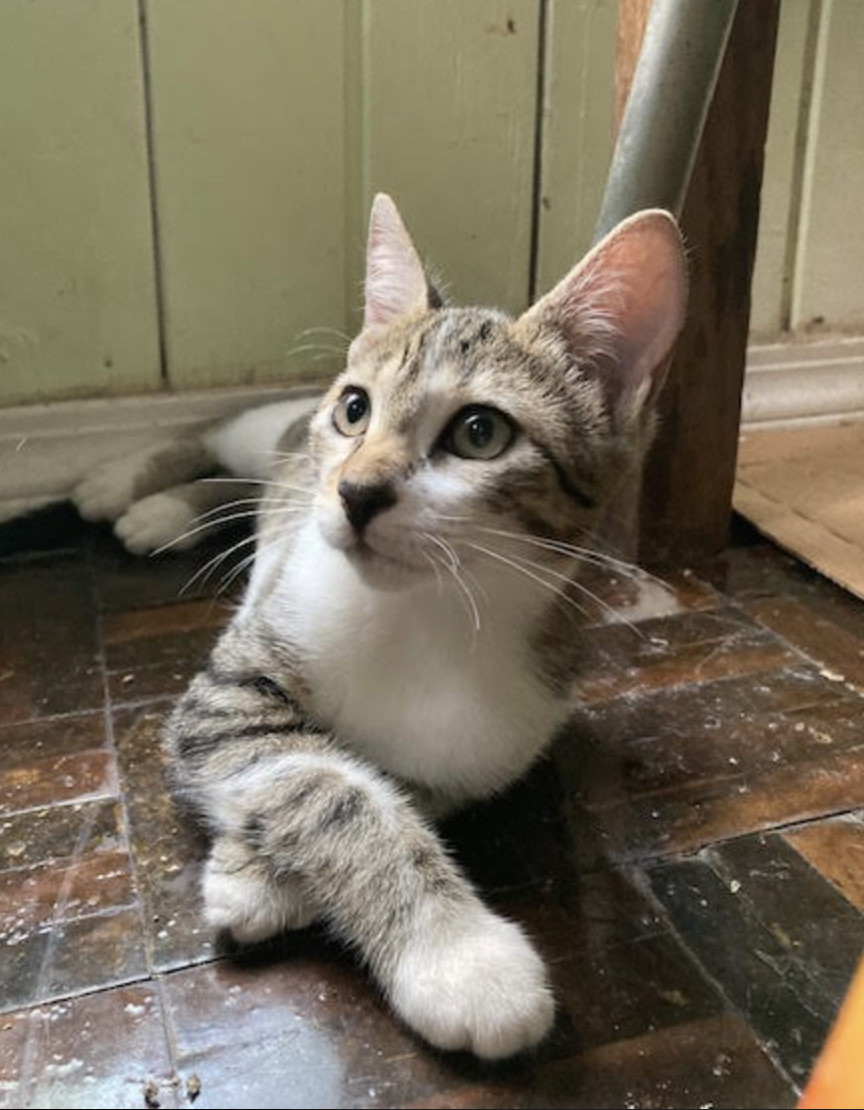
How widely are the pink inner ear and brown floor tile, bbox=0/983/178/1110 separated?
0.58m

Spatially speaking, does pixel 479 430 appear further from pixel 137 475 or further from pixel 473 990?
pixel 137 475

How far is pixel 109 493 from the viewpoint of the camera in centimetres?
169

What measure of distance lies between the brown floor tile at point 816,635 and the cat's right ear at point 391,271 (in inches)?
24.5

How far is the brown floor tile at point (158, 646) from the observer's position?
1.33 metres

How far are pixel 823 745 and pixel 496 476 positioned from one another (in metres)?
0.50

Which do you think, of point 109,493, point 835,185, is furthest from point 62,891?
point 835,185

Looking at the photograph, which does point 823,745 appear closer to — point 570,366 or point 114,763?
point 570,366

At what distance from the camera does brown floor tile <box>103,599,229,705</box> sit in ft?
4.36

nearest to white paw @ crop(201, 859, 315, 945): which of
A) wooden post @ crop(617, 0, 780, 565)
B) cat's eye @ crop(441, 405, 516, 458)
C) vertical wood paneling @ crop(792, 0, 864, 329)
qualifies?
cat's eye @ crop(441, 405, 516, 458)

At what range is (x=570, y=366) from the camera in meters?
1.01

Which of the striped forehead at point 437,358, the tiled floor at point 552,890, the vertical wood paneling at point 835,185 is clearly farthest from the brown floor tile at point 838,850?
the vertical wood paneling at point 835,185

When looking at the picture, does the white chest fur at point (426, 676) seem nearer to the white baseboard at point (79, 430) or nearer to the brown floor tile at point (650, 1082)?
the brown floor tile at point (650, 1082)

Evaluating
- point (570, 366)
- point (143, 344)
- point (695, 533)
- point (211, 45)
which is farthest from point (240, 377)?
point (570, 366)

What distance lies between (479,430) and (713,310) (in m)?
0.74
